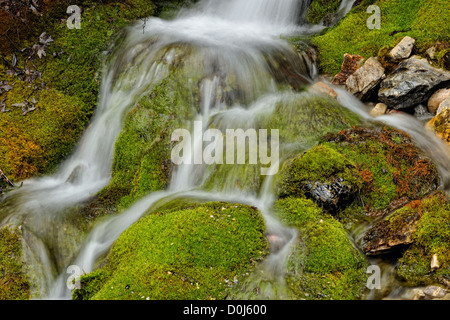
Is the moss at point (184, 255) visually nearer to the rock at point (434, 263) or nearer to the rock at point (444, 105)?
the rock at point (434, 263)

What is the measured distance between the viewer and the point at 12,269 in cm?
607

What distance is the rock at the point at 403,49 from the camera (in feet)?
32.2

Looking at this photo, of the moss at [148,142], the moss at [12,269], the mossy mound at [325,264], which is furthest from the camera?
the moss at [148,142]

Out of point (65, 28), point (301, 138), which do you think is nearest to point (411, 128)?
point (301, 138)

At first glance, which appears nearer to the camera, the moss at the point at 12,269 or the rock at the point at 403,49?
the moss at the point at 12,269

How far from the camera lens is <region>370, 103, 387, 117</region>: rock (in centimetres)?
943

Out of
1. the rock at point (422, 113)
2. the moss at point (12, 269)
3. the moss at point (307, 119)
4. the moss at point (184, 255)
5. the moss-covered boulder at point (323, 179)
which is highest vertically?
the rock at point (422, 113)

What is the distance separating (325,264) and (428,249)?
1761 millimetres

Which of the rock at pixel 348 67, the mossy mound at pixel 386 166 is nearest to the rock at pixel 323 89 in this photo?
the rock at pixel 348 67

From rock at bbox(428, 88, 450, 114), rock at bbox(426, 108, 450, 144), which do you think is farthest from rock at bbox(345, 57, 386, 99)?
rock at bbox(426, 108, 450, 144)

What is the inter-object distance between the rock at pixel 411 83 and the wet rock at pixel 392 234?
4.33m

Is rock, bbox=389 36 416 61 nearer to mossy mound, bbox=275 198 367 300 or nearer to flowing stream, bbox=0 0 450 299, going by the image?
flowing stream, bbox=0 0 450 299

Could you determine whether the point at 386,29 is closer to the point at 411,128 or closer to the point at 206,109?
the point at 411,128

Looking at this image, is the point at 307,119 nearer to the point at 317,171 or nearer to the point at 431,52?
the point at 317,171
